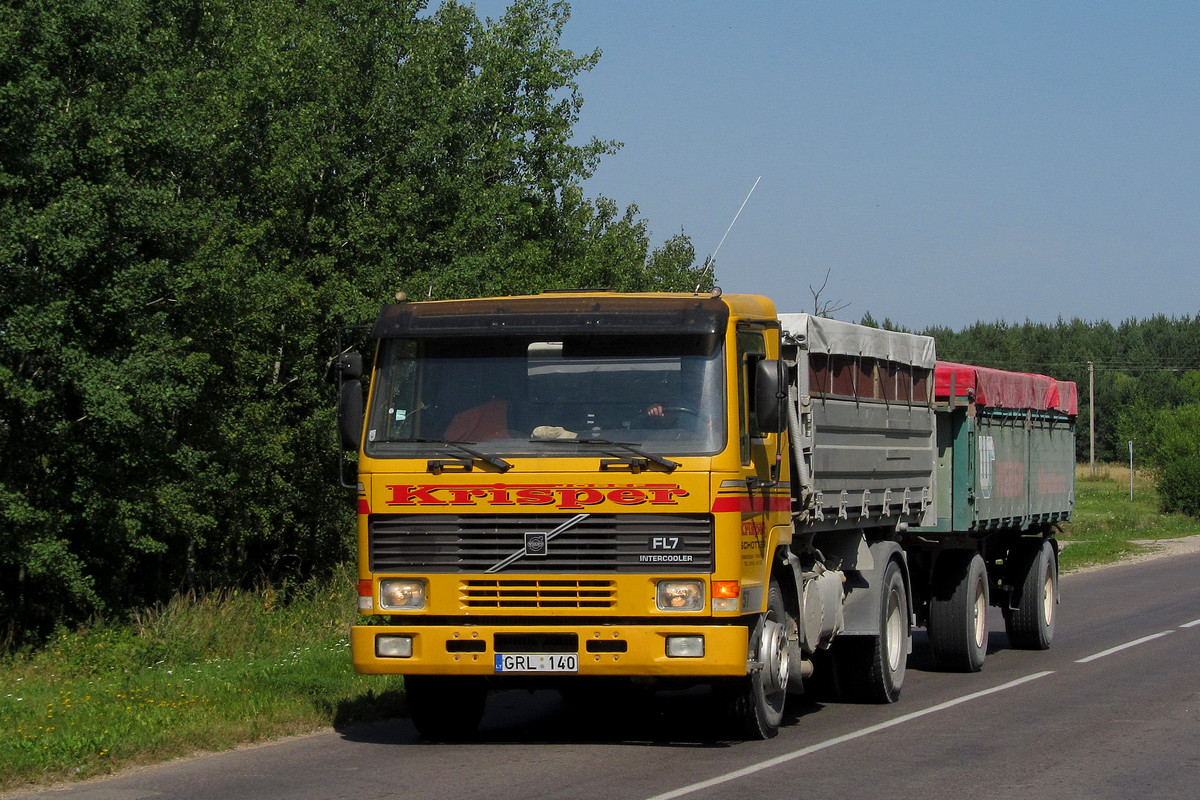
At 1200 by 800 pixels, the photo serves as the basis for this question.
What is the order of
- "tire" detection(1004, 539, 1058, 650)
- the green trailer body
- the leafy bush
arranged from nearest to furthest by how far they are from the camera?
the green trailer body
"tire" detection(1004, 539, 1058, 650)
the leafy bush

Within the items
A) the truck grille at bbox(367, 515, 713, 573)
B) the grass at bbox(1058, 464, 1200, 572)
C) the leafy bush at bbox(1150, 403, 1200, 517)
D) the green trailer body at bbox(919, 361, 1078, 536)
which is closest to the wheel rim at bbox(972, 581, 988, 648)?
the green trailer body at bbox(919, 361, 1078, 536)

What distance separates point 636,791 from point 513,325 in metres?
3.14

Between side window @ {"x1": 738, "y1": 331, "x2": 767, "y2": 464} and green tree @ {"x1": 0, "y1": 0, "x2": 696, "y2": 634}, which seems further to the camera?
green tree @ {"x1": 0, "y1": 0, "x2": 696, "y2": 634}

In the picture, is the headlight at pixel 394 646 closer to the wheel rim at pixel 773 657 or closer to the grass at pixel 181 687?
the grass at pixel 181 687

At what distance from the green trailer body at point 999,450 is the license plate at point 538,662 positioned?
6.09m

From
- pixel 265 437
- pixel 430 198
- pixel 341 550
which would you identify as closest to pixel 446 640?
pixel 265 437

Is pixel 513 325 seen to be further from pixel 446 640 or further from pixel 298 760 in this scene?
pixel 298 760

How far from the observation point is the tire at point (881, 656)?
11.9m

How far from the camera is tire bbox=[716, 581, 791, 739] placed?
945 centimetres

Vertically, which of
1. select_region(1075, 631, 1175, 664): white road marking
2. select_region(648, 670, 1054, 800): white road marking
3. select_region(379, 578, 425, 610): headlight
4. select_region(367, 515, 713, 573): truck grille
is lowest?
select_region(1075, 631, 1175, 664): white road marking

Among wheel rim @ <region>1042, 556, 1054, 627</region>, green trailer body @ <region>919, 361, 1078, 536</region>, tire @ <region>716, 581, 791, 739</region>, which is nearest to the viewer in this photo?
tire @ <region>716, 581, 791, 739</region>

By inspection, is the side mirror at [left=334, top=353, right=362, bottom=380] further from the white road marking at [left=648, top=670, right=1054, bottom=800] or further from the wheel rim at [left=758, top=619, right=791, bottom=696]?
the white road marking at [left=648, top=670, right=1054, bottom=800]

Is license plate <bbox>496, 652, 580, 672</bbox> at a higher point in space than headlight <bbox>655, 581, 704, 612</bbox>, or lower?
lower

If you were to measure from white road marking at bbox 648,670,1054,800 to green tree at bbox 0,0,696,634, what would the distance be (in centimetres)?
1047
